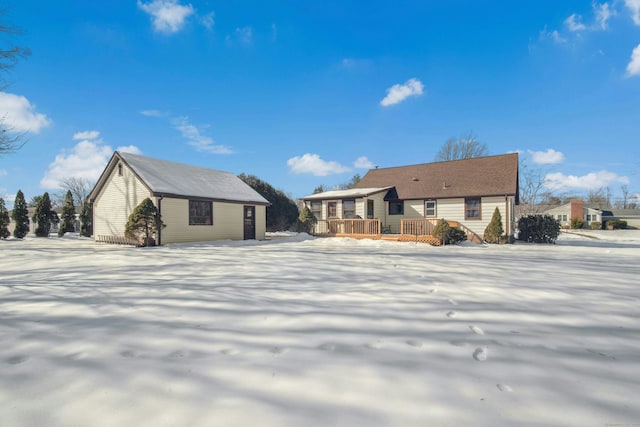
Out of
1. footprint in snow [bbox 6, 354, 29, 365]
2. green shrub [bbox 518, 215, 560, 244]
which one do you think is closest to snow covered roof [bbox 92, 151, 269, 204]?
footprint in snow [bbox 6, 354, 29, 365]

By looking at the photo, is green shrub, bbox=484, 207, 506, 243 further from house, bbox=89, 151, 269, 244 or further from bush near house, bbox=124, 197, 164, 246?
bush near house, bbox=124, 197, 164, 246

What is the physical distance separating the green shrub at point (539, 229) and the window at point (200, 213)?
54.5 ft

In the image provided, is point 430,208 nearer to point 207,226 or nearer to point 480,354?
point 207,226

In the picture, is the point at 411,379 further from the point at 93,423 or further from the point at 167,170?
the point at 167,170

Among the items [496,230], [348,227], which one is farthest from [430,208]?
[348,227]

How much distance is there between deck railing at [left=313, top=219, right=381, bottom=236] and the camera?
56.5 ft

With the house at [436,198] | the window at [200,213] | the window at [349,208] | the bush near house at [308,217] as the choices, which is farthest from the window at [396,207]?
the window at [200,213]

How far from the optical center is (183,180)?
16078mm

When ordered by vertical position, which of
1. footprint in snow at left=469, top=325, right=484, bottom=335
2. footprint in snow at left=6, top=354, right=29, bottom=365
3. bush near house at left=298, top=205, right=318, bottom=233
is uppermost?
bush near house at left=298, top=205, right=318, bottom=233

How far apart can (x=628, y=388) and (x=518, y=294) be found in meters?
2.51

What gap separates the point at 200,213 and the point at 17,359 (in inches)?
533

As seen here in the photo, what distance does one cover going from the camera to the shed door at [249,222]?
1788cm

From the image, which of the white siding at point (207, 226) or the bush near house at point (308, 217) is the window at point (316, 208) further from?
the white siding at point (207, 226)

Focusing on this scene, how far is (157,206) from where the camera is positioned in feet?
44.3
